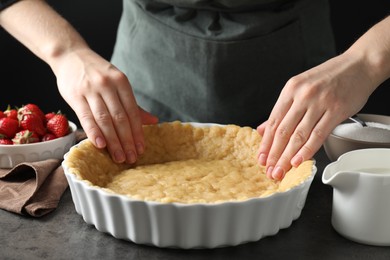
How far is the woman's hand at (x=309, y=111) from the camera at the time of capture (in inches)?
52.5

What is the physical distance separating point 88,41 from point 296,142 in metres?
1.48

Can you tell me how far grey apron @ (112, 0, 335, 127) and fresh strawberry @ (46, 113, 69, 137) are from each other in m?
0.38

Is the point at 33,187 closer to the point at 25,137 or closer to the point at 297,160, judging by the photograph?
the point at 25,137

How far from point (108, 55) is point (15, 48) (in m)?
0.39

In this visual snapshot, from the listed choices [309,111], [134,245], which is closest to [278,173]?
[309,111]

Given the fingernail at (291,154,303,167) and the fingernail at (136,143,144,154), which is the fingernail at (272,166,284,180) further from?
the fingernail at (136,143,144,154)

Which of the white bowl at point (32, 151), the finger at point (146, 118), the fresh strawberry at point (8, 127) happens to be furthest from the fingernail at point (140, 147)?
the fresh strawberry at point (8, 127)

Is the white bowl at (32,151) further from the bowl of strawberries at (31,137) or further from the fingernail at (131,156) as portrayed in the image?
the fingernail at (131,156)

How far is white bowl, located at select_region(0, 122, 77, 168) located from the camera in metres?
1.53

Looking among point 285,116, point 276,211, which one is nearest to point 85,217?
point 276,211

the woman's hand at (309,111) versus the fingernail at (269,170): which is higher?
the woman's hand at (309,111)

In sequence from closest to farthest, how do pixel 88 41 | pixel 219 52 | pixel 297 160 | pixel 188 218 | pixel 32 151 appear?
pixel 188 218 → pixel 297 160 → pixel 32 151 → pixel 219 52 → pixel 88 41

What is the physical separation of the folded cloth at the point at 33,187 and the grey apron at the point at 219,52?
1.72ft

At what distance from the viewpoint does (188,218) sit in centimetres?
109
